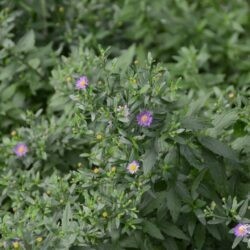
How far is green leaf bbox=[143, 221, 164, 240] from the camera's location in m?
3.28

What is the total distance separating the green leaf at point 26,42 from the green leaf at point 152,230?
1.94 meters

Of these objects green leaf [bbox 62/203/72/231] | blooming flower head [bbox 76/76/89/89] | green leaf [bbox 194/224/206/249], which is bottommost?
green leaf [bbox 194/224/206/249]

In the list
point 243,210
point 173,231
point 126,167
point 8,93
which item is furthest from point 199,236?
point 8,93

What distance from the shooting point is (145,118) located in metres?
3.16

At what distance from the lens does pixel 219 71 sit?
17.7 ft

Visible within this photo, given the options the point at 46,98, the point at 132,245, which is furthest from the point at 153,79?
the point at 46,98

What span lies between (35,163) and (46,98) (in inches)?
41.0

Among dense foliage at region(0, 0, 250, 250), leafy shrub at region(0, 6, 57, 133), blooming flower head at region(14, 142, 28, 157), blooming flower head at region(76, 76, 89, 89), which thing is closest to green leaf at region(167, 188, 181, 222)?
dense foliage at region(0, 0, 250, 250)

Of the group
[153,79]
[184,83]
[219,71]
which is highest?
[153,79]

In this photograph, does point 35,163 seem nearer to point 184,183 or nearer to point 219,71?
point 184,183

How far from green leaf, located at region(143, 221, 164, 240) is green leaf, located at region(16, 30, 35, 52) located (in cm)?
194

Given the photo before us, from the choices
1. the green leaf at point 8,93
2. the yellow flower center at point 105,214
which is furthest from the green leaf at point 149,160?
the green leaf at point 8,93

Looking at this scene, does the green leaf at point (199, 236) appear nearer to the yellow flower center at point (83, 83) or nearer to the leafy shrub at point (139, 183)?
the leafy shrub at point (139, 183)

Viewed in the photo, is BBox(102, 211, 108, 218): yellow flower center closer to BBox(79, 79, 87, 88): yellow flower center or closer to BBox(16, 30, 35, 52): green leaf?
BBox(79, 79, 87, 88): yellow flower center
